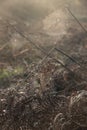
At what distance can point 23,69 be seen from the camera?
23.6 ft

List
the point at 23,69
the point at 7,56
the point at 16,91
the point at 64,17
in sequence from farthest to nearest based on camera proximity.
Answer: the point at 64,17 → the point at 7,56 → the point at 23,69 → the point at 16,91

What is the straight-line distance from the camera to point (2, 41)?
8.53 meters

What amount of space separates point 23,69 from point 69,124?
116 inches

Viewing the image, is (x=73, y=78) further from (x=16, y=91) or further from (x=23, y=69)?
(x=23, y=69)

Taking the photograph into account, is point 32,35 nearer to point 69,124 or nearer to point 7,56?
point 7,56

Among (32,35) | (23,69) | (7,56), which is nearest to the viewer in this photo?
(23,69)

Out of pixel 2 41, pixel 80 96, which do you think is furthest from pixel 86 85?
pixel 2 41

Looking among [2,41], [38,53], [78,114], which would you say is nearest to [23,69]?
[38,53]

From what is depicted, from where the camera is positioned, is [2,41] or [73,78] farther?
[2,41]

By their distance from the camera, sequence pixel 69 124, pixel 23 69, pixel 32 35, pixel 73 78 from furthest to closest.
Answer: pixel 32 35 < pixel 23 69 < pixel 73 78 < pixel 69 124

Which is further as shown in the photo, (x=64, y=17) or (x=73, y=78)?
(x=64, y=17)

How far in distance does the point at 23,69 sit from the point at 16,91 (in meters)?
1.98

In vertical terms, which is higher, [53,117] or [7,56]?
[7,56]

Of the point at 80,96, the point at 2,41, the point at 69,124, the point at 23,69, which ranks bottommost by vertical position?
the point at 69,124
